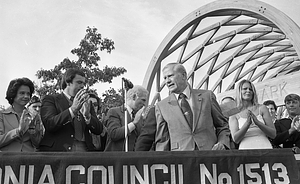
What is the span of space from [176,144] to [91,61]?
10.3 metres

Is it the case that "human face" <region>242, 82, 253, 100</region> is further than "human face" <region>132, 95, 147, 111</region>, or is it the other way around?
"human face" <region>132, 95, 147, 111</region>

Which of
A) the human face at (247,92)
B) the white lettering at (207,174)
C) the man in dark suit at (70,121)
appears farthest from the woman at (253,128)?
the man in dark suit at (70,121)

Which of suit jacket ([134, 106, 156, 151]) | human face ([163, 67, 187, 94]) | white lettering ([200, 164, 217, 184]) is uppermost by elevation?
human face ([163, 67, 187, 94])

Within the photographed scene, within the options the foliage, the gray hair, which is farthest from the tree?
the gray hair

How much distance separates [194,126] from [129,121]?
4.57 ft

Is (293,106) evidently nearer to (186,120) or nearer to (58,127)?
(186,120)

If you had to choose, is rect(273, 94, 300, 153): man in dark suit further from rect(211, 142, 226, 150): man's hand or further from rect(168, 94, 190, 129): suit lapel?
rect(168, 94, 190, 129): suit lapel

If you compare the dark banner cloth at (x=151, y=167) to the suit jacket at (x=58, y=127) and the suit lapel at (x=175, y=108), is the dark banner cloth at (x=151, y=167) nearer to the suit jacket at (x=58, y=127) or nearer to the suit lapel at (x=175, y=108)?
the suit lapel at (x=175, y=108)

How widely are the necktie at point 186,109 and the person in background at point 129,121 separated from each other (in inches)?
31.1

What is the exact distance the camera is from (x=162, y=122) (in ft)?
15.4

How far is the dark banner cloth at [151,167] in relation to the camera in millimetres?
3535

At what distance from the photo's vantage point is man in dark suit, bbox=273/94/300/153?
16.4 feet

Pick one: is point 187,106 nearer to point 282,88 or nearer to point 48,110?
point 48,110

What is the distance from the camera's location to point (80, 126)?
498cm
